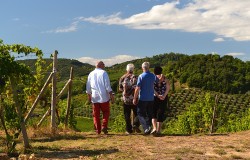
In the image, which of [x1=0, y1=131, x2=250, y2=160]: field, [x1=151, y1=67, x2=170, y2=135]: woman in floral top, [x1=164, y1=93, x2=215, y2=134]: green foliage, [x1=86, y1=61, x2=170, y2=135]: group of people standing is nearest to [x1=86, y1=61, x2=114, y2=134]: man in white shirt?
[x1=86, y1=61, x2=170, y2=135]: group of people standing

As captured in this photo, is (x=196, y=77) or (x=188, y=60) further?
(x=188, y=60)

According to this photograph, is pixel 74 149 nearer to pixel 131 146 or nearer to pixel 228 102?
pixel 131 146

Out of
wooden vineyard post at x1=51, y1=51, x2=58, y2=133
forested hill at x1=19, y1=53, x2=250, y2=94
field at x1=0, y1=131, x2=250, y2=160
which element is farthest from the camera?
forested hill at x1=19, y1=53, x2=250, y2=94

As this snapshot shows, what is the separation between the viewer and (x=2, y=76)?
7.73 meters

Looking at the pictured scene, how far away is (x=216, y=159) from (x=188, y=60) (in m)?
158

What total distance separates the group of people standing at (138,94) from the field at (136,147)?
0.52 m

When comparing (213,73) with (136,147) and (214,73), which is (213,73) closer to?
(214,73)

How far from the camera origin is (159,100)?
1038 cm

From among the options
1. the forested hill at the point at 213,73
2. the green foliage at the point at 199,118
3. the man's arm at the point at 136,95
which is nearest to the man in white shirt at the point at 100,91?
the man's arm at the point at 136,95

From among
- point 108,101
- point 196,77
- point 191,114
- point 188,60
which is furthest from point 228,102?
point 108,101

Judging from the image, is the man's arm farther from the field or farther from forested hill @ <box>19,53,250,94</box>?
forested hill @ <box>19,53,250,94</box>

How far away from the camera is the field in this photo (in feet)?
24.0

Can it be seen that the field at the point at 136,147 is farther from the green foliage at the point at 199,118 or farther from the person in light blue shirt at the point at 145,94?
the green foliage at the point at 199,118

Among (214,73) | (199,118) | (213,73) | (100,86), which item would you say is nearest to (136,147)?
(100,86)
